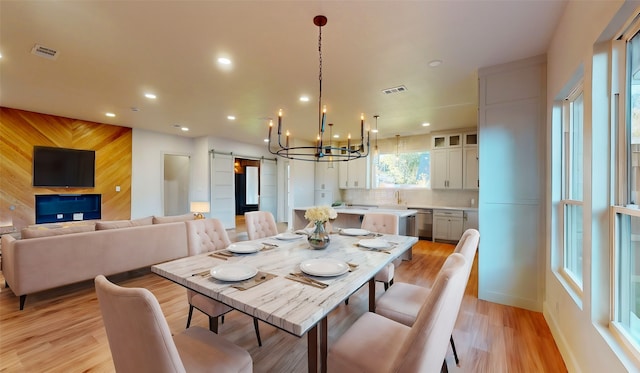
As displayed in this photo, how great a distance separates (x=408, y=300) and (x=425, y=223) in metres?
4.88

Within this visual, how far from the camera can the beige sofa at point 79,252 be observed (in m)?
2.68

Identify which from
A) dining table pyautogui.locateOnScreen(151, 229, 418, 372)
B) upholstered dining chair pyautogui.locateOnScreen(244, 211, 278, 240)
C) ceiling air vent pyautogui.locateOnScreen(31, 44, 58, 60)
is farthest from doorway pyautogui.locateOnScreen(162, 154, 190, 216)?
dining table pyautogui.locateOnScreen(151, 229, 418, 372)

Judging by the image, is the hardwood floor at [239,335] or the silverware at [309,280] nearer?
the silverware at [309,280]

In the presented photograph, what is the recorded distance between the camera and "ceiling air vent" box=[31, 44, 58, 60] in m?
2.54

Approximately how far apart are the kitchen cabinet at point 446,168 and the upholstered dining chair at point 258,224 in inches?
183

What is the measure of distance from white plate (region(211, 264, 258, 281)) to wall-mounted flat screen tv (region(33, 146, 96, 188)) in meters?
5.81

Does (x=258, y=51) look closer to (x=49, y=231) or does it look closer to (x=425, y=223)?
(x=49, y=231)

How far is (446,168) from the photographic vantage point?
6.25m

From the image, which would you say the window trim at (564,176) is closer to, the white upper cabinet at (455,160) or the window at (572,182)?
the window at (572,182)

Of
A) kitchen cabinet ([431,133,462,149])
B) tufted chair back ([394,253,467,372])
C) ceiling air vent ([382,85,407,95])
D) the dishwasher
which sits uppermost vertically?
ceiling air vent ([382,85,407,95])

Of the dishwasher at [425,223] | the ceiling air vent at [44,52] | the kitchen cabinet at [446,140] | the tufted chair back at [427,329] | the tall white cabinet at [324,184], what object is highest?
the ceiling air vent at [44,52]

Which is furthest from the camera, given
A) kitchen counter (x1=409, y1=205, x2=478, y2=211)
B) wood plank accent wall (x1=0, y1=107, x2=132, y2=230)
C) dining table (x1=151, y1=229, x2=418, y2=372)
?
kitchen counter (x1=409, y1=205, x2=478, y2=211)

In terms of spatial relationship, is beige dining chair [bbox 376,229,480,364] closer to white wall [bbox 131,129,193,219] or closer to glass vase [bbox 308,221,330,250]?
glass vase [bbox 308,221,330,250]

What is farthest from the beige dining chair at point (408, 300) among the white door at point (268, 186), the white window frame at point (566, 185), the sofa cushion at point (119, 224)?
the white door at point (268, 186)
